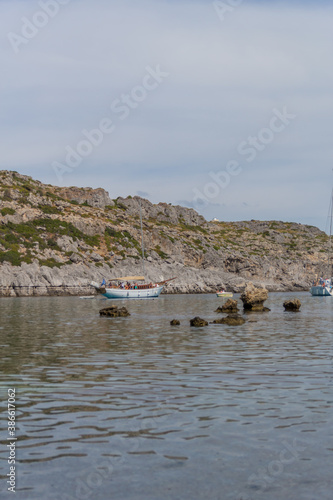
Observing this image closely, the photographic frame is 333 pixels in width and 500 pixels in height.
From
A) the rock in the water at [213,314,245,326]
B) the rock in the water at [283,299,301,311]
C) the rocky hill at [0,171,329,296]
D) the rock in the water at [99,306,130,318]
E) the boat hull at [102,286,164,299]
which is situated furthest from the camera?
the rocky hill at [0,171,329,296]

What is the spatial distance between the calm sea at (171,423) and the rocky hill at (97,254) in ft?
325

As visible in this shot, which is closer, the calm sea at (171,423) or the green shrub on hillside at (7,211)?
the calm sea at (171,423)

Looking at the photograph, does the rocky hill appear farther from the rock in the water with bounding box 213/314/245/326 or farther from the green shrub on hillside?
the rock in the water with bounding box 213/314/245/326

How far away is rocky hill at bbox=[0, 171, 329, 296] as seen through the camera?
127m

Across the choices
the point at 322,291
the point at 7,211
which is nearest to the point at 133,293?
the point at 322,291

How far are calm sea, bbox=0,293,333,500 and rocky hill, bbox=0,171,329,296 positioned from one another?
9920cm

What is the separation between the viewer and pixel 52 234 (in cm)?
15100

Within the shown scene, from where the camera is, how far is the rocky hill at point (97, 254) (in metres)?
127

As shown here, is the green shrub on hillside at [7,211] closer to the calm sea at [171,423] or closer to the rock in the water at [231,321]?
the rock in the water at [231,321]

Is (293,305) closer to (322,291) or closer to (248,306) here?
(248,306)

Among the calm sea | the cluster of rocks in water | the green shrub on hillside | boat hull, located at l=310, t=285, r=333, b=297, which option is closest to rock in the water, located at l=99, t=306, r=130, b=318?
the cluster of rocks in water

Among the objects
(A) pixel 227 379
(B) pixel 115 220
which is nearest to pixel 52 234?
(B) pixel 115 220

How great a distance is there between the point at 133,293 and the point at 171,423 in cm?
Result: 9480

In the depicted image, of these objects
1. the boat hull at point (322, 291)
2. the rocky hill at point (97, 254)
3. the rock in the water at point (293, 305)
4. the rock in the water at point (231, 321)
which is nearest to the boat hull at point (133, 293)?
the rocky hill at point (97, 254)
